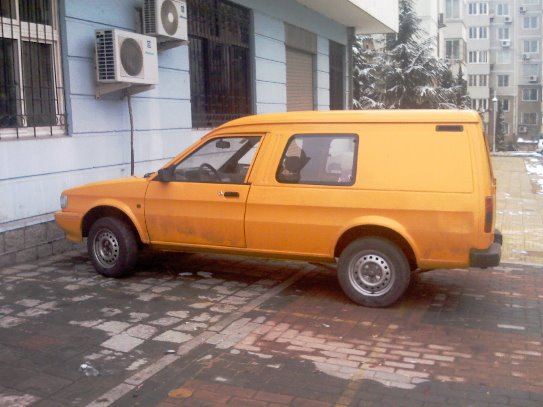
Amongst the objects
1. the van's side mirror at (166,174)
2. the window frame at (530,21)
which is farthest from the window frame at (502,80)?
the van's side mirror at (166,174)

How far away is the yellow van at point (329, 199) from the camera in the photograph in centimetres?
564

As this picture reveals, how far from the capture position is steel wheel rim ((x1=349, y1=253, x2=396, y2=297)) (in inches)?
232

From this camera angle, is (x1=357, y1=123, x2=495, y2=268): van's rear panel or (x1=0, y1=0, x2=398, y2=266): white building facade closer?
(x1=357, y1=123, x2=495, y2=268): van's rear panel

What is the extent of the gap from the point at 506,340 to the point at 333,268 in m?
2.38

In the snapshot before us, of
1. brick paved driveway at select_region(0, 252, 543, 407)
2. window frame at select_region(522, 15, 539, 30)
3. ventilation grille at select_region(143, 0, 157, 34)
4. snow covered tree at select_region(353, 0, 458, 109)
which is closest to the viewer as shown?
brick paved driveway at select_region(0, 252, 543, 407)

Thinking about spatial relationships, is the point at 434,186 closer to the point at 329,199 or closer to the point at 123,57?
the point at 329,199

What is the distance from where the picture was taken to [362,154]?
5.96 m

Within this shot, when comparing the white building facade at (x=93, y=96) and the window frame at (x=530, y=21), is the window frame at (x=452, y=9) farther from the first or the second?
the white building facade at (x=93, y=96)

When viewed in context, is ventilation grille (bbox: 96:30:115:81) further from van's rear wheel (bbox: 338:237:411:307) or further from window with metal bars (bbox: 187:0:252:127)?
van's rear wheel (bbox: 338:237:411:307)

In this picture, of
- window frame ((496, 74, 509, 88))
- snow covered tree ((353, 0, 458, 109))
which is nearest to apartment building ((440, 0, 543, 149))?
window frame ((496, 74, 509, 88))

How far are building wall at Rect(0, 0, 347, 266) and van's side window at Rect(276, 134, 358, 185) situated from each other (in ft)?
11.1

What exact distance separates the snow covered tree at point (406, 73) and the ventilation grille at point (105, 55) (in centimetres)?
2543

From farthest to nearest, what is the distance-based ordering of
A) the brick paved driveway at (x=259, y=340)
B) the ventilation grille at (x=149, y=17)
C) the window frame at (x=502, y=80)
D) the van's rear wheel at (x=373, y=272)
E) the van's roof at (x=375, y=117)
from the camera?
the window frame at (x=502, y=80), the ventilation grille at (x=149, y=17), the van's rear wheel at (x=373, y=272), the van's roof at (x=375, y=117), the brick paved driveway at (x=259, y=340)

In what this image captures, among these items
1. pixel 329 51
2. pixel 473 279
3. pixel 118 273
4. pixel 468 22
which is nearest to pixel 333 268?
pixel 473 279
